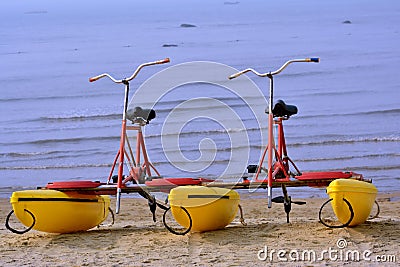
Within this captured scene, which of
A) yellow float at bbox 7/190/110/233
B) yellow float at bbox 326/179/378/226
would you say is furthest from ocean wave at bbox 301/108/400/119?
yellow float at bbox 7/190/110/233

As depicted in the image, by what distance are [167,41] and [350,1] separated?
205 feet

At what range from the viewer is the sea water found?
16.4m

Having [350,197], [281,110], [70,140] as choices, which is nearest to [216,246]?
[350,197]

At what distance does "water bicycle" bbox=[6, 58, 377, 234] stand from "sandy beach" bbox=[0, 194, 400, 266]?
0.16 metres

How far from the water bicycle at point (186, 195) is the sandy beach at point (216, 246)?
0.52ft

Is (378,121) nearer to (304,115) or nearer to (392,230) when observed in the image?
(304,115)

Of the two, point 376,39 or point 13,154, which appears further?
point 376,39

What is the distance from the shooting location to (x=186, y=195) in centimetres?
853

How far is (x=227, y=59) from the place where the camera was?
41.9 meters

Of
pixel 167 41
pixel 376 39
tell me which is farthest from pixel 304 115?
pixel 167 41

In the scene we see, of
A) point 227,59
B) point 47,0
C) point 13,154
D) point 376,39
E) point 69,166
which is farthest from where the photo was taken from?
point 47,0

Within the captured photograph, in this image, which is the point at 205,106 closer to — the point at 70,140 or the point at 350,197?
the point at 70,140

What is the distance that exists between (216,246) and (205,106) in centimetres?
1598

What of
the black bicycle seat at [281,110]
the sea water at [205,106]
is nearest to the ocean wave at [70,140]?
the sea water at [205,106]
